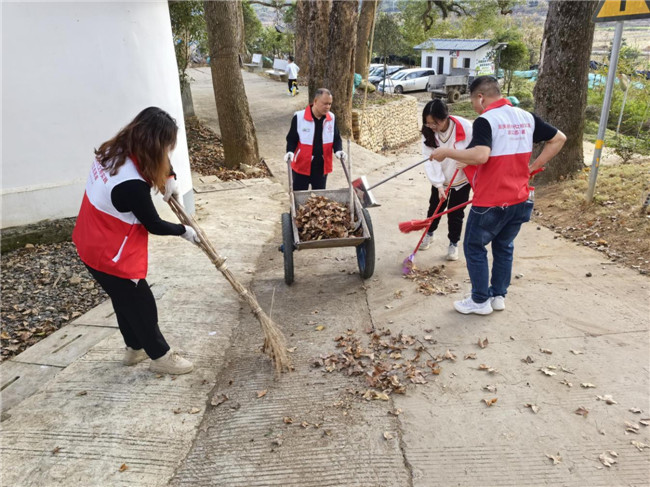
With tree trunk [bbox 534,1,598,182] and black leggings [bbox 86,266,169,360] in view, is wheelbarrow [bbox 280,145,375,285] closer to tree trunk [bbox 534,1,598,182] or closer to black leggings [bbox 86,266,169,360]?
black leggings [bbox 86,266,169,360]

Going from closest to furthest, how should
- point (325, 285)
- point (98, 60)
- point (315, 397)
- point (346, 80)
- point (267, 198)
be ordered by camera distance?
point (315, 397) < point (325, 285) < point (98, 60) < point (267, 198) < point (346, 80)

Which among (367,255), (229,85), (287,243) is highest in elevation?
(229,85)

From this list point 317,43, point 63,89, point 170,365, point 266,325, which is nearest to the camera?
point 170,365

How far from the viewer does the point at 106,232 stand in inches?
123

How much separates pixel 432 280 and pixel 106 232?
3.41 meters

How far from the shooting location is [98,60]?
590cm

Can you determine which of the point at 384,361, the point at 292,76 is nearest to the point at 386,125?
the point at 292,76

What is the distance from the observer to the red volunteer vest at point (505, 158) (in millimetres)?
3801

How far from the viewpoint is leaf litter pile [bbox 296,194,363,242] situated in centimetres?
494

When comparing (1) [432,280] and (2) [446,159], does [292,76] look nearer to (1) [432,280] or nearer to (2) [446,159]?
(2) [446,159]

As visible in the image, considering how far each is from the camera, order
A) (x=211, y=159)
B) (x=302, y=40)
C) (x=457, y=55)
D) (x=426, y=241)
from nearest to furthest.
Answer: (x=426, y=241) < (x=211, y=159) < (x=302, y=40) < (x=457, y=55)

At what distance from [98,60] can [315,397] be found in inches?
196

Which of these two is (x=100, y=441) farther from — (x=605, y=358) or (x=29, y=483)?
(x=605, y=358)

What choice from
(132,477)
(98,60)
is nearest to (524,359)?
(132,477)
